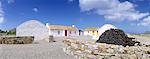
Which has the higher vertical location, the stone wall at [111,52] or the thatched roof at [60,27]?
the thatched roof at [60,27]

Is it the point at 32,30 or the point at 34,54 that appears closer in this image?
the point at 34,54

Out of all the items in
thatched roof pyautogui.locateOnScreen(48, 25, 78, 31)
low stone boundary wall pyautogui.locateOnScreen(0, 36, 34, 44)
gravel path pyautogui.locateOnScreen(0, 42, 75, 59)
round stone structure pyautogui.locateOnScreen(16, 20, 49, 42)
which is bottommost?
gravel path pyautogui.locateOnScreen(0, 42, 75, 59)

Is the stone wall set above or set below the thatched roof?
→ below

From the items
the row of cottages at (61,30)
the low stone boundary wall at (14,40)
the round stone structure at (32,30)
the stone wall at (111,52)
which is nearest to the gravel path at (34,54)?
the stone wall at (111,52)

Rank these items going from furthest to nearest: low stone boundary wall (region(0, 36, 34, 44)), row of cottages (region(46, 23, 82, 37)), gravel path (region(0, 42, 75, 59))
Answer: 1. row of cottages (region(46, 23, 82, 37))
2. low stone boundary wall (region(0, 36, 34, 44))
3. gravel path (region(0, 42, 75, 59))

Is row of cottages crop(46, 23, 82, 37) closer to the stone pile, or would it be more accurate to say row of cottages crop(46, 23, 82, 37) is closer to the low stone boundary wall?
the low stone boundary wall

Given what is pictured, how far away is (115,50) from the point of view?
40.1 feet

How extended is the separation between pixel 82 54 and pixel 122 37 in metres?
3.29

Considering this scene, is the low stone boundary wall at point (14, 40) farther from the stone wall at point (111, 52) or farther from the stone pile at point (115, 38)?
the stone wall at point (111, 52)

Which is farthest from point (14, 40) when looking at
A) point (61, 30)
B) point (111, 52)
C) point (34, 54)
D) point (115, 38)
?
point (61, 30)

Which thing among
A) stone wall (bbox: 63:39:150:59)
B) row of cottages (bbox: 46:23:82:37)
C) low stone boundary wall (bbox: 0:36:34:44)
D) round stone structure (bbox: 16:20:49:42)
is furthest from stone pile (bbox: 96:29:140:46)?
row of cottages (bbox: 46:23:82:37)

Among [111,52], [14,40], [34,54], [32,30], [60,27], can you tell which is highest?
[60,27]

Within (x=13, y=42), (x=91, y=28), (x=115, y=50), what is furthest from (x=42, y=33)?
(x=91, y=28)

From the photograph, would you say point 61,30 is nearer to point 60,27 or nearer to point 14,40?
point 60,27
